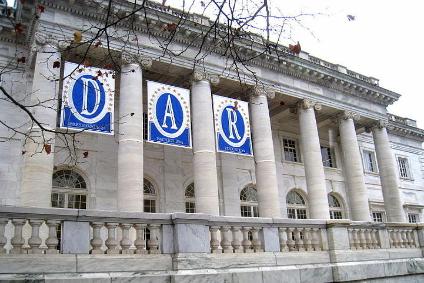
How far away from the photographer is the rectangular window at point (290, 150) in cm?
2698

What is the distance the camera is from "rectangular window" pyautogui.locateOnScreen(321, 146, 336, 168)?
2888 centimetres

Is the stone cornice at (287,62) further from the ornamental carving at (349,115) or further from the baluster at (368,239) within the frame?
the baluster at (368,239)

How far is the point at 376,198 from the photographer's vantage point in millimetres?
30078

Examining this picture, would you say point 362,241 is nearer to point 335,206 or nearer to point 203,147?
point 203,147

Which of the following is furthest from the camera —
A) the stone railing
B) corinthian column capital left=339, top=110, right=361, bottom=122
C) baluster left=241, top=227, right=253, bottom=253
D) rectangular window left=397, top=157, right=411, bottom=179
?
rectangular window left=397, top=157, right=411, bottom=179

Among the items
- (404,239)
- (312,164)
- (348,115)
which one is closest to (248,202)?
(312,164)

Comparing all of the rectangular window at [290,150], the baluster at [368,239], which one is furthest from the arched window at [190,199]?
the baluster at [368,239]

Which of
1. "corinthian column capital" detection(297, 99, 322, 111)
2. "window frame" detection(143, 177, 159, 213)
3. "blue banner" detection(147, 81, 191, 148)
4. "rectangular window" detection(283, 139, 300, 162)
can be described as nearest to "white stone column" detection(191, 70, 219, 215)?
"blue banner" detection(147, 81, 191, 148)

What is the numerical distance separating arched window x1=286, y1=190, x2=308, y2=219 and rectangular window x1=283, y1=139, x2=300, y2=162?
218cm

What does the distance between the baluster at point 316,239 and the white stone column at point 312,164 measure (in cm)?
1006

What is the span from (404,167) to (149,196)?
22.8 metres

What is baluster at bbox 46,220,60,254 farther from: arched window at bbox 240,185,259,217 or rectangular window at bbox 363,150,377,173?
rectangular window at bbox 363,150,377,173

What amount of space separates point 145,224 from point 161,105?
9.42 m

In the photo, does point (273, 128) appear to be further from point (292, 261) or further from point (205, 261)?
point (205, 261)
